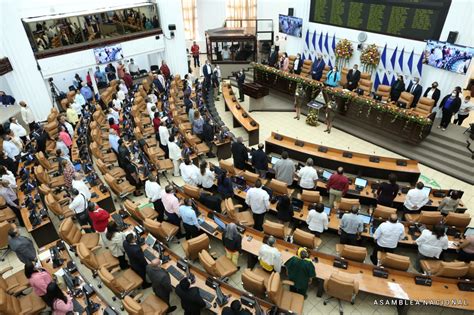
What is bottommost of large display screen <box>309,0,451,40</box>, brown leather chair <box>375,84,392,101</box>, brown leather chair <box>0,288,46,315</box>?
brown leather chair <box>0,288,46,315</box>

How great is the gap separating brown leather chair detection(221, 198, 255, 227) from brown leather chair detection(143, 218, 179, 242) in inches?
58.6

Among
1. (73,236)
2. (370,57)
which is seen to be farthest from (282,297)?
(370,57)

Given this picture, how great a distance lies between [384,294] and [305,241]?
197 cm

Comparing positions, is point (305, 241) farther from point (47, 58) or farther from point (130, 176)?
point (47, 58)

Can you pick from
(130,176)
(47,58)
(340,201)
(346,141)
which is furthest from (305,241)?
(47,58)

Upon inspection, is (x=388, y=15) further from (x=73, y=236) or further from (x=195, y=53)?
(x=73, y=236)

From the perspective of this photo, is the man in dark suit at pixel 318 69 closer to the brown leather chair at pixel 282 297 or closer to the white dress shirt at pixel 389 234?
the white dress shirt at pixel 389 234

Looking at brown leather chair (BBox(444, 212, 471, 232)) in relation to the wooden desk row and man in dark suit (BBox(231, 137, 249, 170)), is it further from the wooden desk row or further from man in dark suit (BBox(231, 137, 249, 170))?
man in dark suit (BBox(231, 137, 249, 170))

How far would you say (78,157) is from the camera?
12.1 meters

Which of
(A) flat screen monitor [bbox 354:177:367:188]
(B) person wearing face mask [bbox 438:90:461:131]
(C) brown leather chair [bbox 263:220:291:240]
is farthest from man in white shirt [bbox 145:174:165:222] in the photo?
(B) person wearing face mask [bbox 438:90:461:131]

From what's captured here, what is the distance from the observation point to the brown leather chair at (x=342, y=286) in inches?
258

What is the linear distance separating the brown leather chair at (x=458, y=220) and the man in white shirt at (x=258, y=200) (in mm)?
4626

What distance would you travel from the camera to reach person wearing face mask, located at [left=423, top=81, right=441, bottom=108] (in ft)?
43.1

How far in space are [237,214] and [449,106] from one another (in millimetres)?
9742
